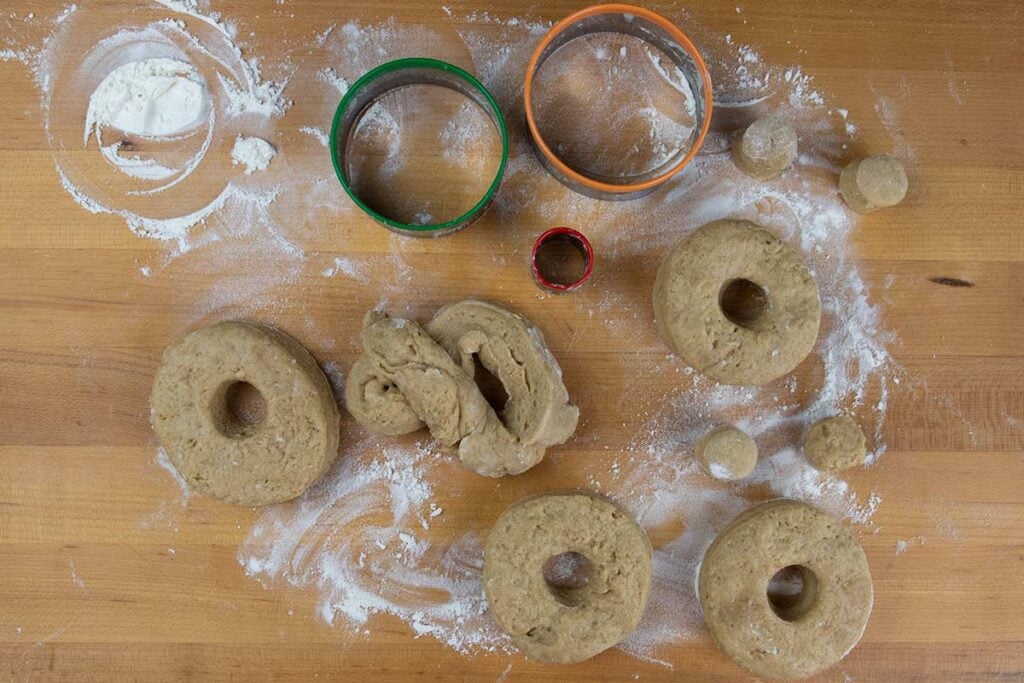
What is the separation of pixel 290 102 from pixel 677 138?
936mm

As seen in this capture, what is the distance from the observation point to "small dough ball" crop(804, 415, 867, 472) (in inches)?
63.4

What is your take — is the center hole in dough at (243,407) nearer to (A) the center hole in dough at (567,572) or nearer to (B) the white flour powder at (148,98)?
(B) the white flour powder at (148,98)

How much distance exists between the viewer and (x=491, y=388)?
5.51 ft

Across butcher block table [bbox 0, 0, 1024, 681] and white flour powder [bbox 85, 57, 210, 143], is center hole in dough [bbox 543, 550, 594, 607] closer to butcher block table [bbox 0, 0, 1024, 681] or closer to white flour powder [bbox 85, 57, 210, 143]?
butcher block table [bbox 0, 0, 1024, 681]

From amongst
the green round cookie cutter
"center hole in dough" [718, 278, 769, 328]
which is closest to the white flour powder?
the green round cookie cutter

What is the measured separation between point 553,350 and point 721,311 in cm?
41

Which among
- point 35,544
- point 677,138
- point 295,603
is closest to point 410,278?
point 677,138

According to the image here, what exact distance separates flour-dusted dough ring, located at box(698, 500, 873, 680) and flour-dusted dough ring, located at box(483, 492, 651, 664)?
0.20 m

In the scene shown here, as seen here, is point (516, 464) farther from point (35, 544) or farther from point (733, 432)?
point (35, 544)

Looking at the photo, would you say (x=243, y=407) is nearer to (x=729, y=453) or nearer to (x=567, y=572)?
(x=567, y=572)

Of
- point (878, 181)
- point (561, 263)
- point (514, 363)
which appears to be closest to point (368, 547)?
point (514, 363)

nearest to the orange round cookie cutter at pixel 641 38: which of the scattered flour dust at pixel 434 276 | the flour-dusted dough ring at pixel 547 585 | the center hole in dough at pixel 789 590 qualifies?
the scattered flour dust at pixel 434 276

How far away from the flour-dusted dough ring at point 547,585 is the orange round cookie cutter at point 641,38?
74cm

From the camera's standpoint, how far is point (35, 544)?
168cm
